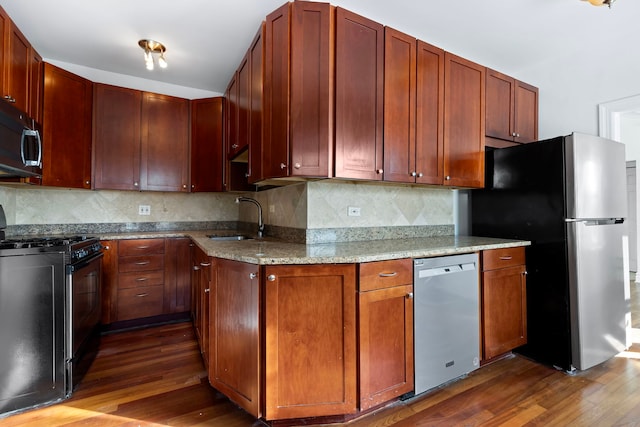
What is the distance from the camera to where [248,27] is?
236cm

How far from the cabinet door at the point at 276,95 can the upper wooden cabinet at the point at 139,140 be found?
1.70 meters

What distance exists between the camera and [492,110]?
2.68 m

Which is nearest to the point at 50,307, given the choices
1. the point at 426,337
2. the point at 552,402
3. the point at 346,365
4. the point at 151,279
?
the point at 151,279

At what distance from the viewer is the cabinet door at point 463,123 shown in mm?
2396

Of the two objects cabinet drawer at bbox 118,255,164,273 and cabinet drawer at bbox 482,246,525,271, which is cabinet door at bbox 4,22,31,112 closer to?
cabinet drawer at bbox 118,255,164,273

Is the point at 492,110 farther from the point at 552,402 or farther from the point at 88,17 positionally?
the point at 88,17

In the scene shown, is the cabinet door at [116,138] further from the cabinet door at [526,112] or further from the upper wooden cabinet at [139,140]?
the cabinet door at [526,112]

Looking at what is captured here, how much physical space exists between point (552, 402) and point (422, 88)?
2195 mm

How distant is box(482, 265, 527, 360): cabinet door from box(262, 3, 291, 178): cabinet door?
1.65 m

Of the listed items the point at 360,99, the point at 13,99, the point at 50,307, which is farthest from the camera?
the point at 13,99

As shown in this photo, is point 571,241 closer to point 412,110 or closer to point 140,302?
point 412,110

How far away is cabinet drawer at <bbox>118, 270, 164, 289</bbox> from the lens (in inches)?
112

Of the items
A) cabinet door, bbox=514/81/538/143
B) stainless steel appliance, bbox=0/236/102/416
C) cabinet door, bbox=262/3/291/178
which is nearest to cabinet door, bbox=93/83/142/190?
stainless steel appliance, bbox=0/236/102/416

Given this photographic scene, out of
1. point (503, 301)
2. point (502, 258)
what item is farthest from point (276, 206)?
point (503, 301)
